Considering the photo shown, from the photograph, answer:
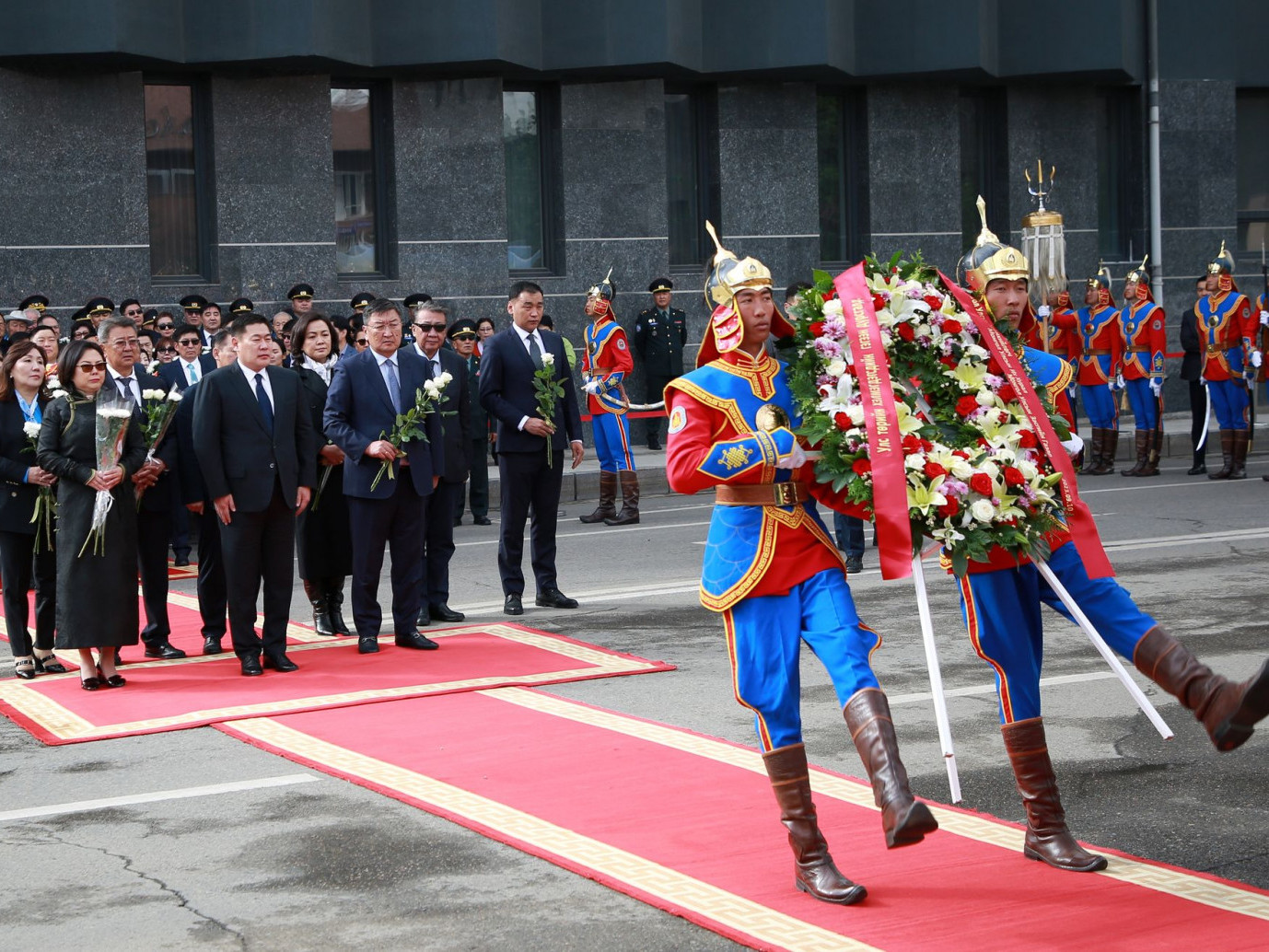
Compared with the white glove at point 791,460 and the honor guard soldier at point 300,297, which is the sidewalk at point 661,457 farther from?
the white glove at point 791,460

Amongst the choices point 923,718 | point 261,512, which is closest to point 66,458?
point 261,512

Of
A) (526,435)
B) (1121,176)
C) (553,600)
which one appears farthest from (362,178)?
(1121,176)

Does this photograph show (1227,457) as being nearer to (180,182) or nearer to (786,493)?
(180,182)

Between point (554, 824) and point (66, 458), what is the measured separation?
444cm

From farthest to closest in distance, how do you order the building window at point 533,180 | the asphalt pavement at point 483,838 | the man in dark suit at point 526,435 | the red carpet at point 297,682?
the building window at point 533,180 → the man in dark suit at point 526,435 → the red carpet at point 297,682 → the asphalt pavement at point 483,838

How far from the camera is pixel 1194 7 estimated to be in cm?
2688

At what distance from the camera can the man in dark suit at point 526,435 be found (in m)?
11.9

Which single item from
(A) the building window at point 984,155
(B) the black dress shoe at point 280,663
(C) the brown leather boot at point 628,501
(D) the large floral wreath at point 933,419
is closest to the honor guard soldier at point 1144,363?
(A) the building window at point 984,155

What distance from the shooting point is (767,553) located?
228 inches

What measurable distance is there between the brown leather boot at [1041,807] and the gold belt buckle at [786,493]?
109 cm

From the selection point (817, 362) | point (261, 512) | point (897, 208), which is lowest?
point (261, 512)

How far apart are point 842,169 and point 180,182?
9345 mm

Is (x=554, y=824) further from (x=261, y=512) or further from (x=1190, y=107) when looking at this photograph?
(x=1190, y=107)

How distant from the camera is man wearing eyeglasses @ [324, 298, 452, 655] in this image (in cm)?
1064
